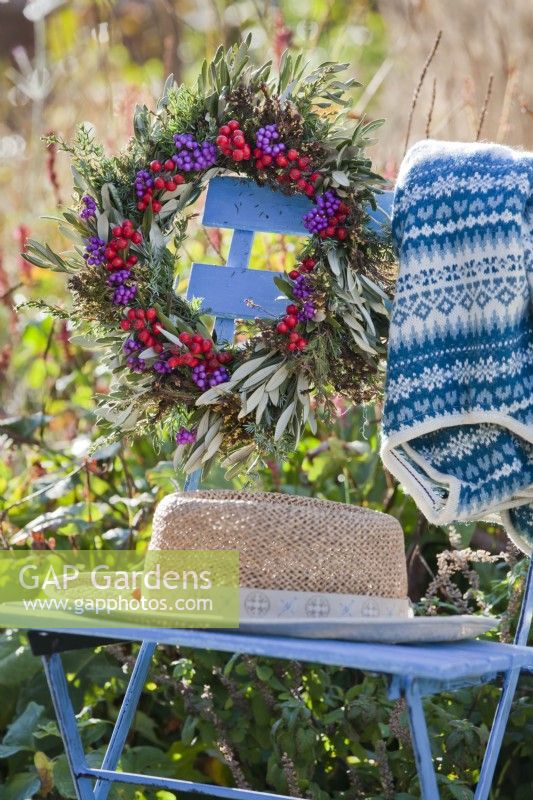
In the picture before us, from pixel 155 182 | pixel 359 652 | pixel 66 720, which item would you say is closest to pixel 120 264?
pixel 155 182

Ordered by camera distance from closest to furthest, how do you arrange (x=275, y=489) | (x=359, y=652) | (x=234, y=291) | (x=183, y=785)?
(x=359, y=652), (x=183, y=785), (x=234, y=291), (x=275, y=489)

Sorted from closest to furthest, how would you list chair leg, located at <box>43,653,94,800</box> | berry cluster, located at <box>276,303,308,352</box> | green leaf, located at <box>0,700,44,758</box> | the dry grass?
chair leg, located at <box>43,653,94,800</box>, berry cluster, located at <box>276,303,308,352</box>, green leaf, located at <box>0,700,44,758</box>, the dry grass

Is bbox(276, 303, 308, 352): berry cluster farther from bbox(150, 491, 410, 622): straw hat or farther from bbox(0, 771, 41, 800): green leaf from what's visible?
bbox(0, 771, 41, 800): green leaf

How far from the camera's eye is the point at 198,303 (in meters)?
1.84

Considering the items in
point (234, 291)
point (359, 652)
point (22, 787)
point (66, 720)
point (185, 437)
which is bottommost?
point (22, 787)

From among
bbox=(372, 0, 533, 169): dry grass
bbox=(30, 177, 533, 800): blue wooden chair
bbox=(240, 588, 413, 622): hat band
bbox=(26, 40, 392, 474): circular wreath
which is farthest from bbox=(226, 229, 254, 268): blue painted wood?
bbox=(372, 0, 533, 169): dry grass

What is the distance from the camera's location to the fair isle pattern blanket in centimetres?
161

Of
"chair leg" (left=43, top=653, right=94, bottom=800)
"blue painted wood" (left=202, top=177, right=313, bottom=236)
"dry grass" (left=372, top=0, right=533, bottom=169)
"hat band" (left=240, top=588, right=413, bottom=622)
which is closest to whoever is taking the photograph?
"hat band" (left=240, top=588, right=413, bottom=622)

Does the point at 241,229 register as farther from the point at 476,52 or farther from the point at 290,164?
the point at 476,52

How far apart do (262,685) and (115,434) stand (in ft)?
1.88

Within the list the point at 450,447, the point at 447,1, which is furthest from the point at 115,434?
the point at 447,1

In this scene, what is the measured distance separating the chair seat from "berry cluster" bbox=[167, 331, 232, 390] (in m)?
0.51

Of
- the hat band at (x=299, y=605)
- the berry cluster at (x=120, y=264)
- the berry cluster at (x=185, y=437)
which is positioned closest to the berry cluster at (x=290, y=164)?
the berry cluster at (x=120, y=264)

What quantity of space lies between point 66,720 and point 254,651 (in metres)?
0.48
